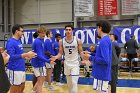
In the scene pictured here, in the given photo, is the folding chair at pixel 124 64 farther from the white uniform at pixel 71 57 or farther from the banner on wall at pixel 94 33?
the white uniform at pixel 71 57

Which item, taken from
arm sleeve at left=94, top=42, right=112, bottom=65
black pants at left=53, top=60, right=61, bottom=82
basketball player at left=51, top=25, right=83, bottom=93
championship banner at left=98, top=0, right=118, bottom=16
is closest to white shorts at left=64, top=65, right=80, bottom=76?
basketball player at left=51, top=25, right=83, bottom=93

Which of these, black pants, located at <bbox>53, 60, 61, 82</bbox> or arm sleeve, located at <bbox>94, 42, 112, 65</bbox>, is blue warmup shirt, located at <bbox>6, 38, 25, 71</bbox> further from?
black pants, located at <bbox>53, 60, 61, 82</bbox>

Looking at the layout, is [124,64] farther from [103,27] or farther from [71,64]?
[103,27]

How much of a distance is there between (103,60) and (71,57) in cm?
184

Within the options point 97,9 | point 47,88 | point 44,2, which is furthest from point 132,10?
point 47,88

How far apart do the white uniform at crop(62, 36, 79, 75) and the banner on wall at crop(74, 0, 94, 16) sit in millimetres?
11217

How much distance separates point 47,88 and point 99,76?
5.29m

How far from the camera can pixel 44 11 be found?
20.9 metres

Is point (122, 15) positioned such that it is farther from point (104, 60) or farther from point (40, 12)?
point (104, 60)

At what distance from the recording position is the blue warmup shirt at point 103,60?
4.96 metres

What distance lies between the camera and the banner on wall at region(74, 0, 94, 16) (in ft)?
58.3

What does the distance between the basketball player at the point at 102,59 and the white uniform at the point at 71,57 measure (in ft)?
4.90

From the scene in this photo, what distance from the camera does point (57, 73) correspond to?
11.5 metres

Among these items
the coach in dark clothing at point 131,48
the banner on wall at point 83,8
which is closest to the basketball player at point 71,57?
the coach in dark clothing at point 131,48
